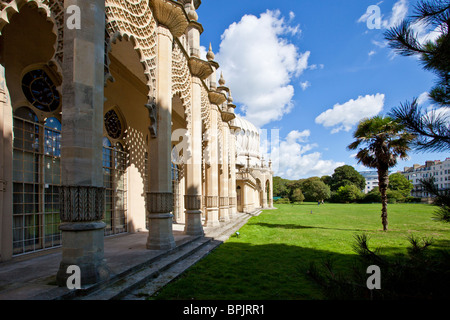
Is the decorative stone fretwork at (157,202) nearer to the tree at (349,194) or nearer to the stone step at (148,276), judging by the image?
the stone step at (148,276)

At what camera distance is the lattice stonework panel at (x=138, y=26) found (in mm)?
6117

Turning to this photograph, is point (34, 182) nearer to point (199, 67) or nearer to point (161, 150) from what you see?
point (161, 150)

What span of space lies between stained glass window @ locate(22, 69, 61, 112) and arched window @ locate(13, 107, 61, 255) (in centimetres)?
36

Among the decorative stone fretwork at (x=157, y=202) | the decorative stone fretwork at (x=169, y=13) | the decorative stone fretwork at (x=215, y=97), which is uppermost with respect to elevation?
the decorative stone fretwork at (x=169, y=13)

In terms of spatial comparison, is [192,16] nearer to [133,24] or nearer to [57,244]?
[133,24]

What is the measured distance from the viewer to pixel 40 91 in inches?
319

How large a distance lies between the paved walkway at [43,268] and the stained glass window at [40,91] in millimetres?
4316

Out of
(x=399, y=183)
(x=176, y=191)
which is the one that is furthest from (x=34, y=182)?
(x=399, y=183)

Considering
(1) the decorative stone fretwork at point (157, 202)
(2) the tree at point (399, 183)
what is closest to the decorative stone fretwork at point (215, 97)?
(1) the decorative stone fretwork at point (157, 202)

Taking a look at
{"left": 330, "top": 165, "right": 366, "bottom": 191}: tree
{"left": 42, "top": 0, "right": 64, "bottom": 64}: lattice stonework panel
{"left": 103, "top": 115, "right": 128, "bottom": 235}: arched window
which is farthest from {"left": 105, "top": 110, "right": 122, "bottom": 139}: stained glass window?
{"left": 330, "top": 165, "right": 366, "bottom": 191}: tree

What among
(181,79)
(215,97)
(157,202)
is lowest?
(157,202)

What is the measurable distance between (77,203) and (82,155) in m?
0.85

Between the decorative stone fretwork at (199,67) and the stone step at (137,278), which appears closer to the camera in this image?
the stone step at (137,278)

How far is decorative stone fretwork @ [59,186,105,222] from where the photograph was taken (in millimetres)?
4738
